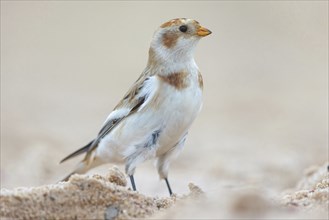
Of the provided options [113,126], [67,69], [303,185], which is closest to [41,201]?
[113,126]

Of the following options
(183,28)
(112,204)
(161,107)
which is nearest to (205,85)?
(183,28)

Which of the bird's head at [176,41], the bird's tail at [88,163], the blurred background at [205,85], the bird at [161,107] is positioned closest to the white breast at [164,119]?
the bird at [161,107]

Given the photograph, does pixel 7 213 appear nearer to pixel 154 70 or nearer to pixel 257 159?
pixel 154 70

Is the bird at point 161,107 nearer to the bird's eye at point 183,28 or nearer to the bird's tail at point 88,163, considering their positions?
the bird's eye at point 183,28

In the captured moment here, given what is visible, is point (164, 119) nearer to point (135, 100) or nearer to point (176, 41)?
point (135, 100)

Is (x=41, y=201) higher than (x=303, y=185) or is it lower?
higher
